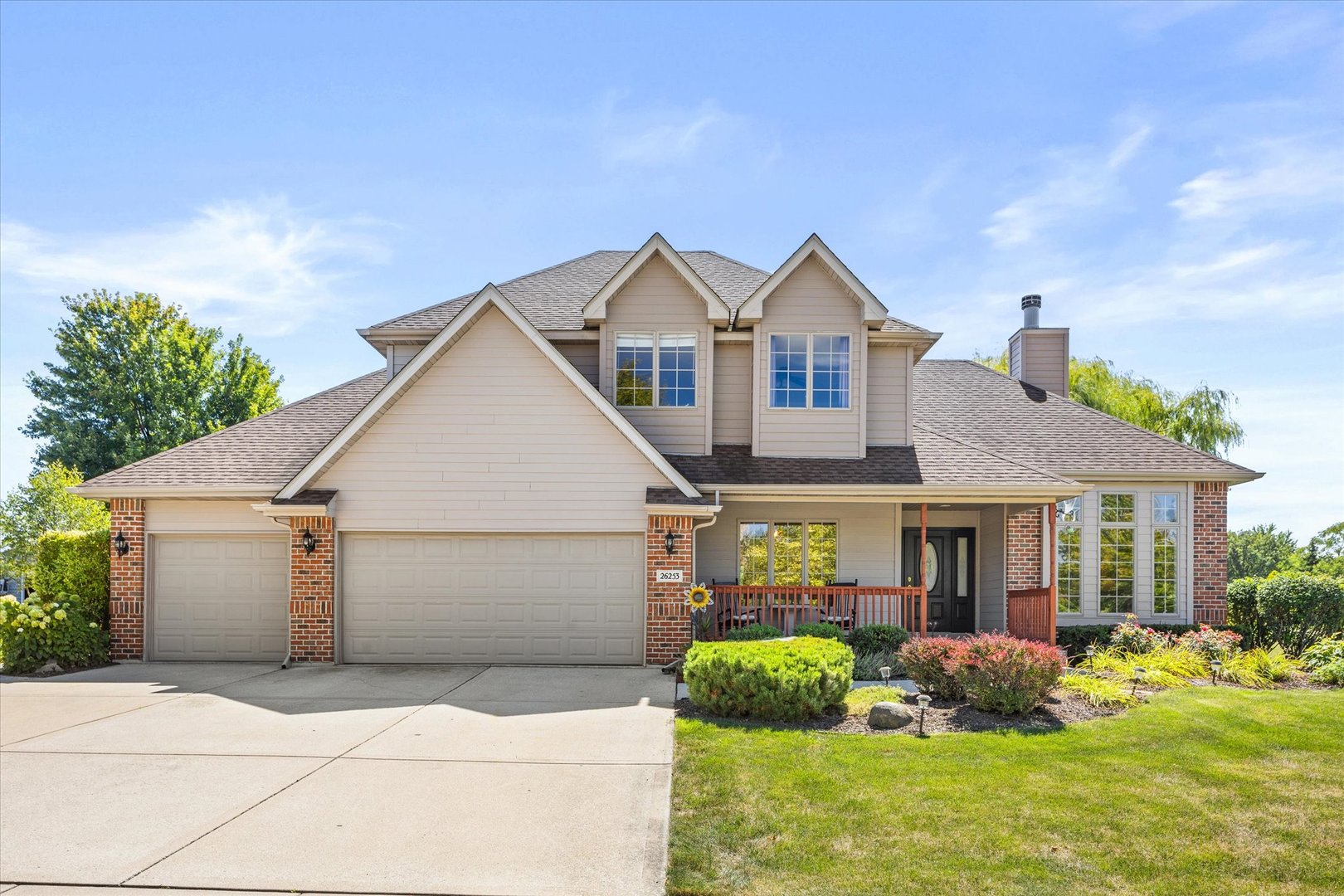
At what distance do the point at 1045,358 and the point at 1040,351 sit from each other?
191 mm

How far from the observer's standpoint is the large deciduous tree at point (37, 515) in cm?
2309

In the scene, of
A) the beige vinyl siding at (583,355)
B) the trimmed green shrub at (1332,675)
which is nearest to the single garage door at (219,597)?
the beige vinyl siding at (583,355)

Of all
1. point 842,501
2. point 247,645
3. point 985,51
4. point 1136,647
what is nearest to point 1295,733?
point 1136,647

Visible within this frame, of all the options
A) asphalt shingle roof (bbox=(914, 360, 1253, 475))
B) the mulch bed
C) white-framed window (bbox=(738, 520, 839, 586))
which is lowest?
the mulch bed

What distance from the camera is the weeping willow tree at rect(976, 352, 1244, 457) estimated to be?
90.2 feet

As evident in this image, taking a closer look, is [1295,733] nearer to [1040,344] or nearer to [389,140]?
[1040,344]

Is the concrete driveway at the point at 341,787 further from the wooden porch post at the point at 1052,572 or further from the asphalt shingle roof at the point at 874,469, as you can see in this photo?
the wooden porch post at the point at 1052,572

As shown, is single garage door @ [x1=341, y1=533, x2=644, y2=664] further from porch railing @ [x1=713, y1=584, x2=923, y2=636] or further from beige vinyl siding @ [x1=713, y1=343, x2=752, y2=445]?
beige vinyl siding @ [x1=713, y1=343, x2=752, y2=445]

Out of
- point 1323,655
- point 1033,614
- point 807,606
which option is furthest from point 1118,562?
point 807,606

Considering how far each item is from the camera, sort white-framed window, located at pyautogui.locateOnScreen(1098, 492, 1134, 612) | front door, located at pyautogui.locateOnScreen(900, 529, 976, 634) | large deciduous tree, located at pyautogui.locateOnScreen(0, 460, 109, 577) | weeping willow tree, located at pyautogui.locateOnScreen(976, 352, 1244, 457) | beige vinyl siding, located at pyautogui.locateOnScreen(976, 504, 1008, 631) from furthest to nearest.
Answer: weeping willow tree, located at pyautogui.locateOnScreen(976, 352, 1244, 457), large deciduous tree, located at pyautogui.locateOnScreen(0, 460, 109, 577), front door, located at pyautogui.locateOnScreen(900, 529, 976, 634), white-framed window, located at pyautogui.locateOnScreen(1098, 492, 1134, 612), beige vinyl siding, located at pyautogui.locateOnScreen(976, 504, 1008, 631)

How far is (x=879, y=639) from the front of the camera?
1309 cm

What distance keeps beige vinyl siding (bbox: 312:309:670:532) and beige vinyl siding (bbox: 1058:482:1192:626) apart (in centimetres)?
845

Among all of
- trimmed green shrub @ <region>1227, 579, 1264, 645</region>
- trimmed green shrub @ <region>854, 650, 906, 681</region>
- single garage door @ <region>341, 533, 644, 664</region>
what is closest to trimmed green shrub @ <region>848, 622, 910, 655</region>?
trimmed green shrub @ <region>854, 650, 906, 681</region>

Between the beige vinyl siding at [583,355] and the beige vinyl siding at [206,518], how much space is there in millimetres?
5534
